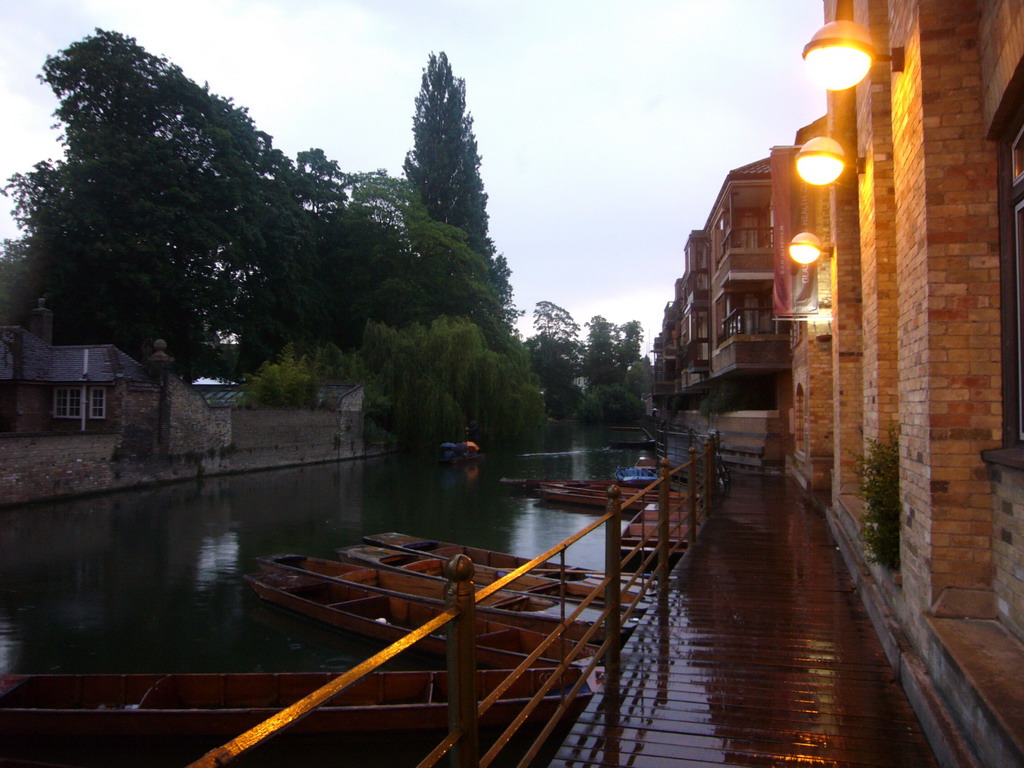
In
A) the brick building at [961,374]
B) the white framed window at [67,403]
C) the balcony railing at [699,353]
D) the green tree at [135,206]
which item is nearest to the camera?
the brick building at [961,374]

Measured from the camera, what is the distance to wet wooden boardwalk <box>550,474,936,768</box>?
350cm

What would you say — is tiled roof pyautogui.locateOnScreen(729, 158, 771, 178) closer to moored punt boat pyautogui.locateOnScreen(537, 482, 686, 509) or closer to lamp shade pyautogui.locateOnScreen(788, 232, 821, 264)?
moored punt boat pyautogui.locateOnScreen(537, 482, 686, 509)

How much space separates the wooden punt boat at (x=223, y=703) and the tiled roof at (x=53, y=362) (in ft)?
59.4

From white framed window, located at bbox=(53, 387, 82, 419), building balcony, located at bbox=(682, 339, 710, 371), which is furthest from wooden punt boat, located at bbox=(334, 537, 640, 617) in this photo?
building balcony, located at bbox=(682, 339, 710, 371)

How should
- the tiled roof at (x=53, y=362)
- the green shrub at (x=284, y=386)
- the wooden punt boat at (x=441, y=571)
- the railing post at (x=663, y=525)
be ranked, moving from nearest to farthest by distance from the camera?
the railing post at (x=663, y=525)
the wooden punt boat at (x=441, y=571)
the tiled roof at (x=53, y=362)
the green shrub at (x=284, y=386)

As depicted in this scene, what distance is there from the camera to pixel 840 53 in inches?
165

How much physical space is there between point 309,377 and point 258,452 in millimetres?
4345

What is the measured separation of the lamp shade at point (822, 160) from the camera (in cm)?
627

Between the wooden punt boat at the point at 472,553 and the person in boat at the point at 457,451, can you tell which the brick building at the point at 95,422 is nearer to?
the person in boat at the point at 457,451

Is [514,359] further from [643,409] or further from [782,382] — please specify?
[643,409]

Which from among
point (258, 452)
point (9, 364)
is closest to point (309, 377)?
→ point (258, 452)

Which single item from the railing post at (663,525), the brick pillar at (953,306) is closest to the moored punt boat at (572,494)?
the railing post at (663,525)

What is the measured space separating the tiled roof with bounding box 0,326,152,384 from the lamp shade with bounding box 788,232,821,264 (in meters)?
19.9

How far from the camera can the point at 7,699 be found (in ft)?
20.1
